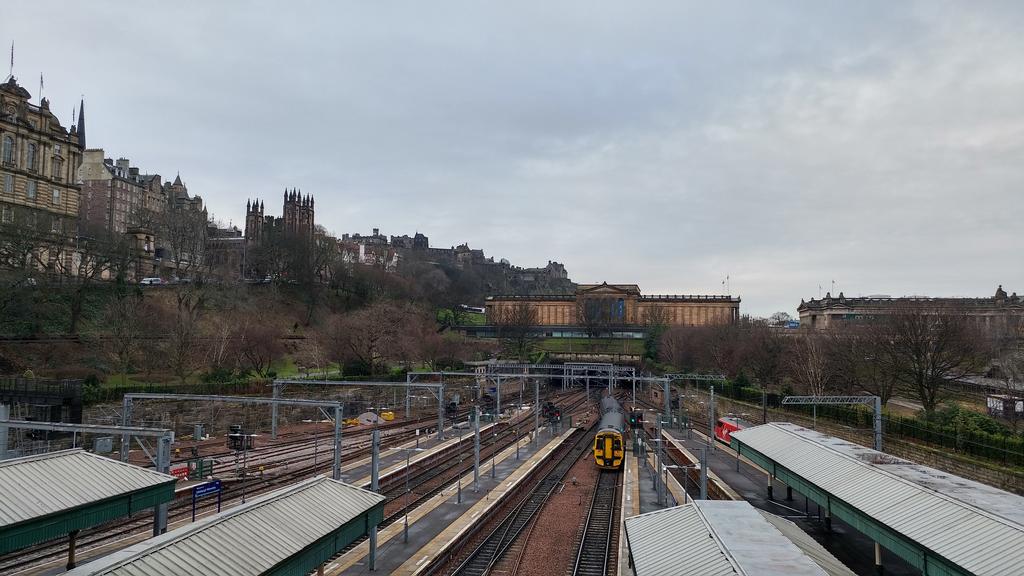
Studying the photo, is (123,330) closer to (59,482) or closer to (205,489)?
(205,489)

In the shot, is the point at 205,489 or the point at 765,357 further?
the point at 765,357

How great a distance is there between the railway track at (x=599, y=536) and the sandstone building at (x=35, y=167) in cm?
4756

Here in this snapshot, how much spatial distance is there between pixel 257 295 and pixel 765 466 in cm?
6647

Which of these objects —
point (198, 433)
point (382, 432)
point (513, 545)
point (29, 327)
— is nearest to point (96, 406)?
point (198, 433)

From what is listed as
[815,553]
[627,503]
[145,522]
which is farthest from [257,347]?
[815,553]

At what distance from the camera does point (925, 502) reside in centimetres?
1611

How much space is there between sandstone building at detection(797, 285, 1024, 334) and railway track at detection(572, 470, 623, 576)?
3443 centimetres

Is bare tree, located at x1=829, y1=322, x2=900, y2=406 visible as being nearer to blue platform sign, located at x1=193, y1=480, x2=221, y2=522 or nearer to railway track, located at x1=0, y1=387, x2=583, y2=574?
railway track, located at x1=0, y1=387, x2=583, y2=574

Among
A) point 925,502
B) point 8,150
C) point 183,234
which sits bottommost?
point 925,502

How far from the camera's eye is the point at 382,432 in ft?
155

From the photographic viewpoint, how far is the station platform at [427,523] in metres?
19.3

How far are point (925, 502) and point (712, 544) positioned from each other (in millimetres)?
6736

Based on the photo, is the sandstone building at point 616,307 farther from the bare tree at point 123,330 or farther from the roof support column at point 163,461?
the roof support column at point 163,461

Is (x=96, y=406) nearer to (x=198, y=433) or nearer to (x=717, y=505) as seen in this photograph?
(x=198, y=433)
